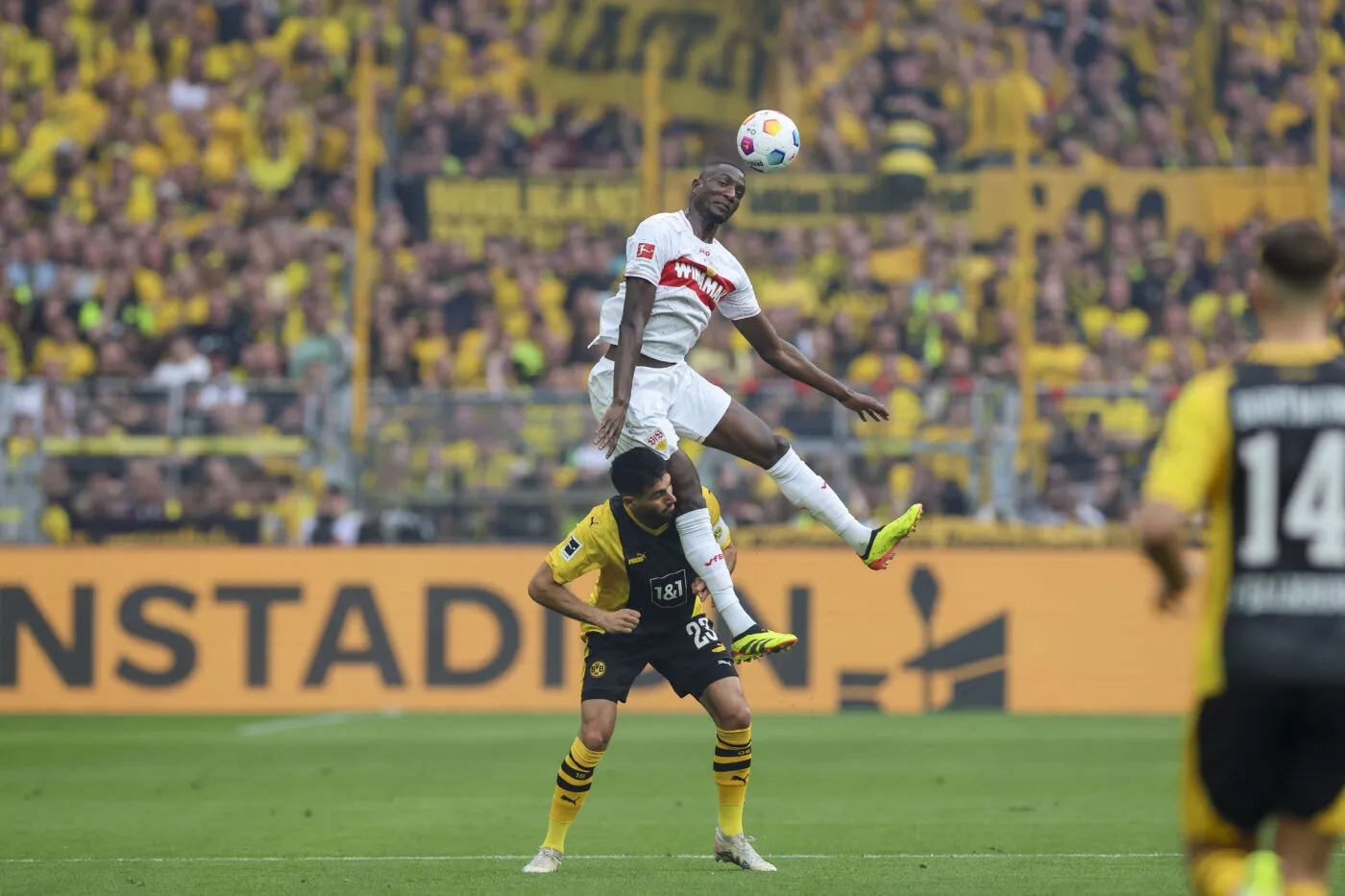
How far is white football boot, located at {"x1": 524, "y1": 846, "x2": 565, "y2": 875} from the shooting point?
9047mm

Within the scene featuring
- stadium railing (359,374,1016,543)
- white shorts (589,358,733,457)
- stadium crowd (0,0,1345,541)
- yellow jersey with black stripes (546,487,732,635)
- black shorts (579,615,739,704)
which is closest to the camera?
black shorts (579,615,739,704)

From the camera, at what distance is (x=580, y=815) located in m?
11.8

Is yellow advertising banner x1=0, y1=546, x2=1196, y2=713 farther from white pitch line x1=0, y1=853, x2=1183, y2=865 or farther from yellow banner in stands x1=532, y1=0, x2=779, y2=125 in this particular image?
white pitch line x1=0, y1=853, x2=1183, y2=865

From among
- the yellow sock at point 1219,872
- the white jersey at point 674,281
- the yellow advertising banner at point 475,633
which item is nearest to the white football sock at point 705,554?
the white jersey at point 674,281

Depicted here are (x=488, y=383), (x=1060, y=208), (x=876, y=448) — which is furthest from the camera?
(x=1060, y=208)

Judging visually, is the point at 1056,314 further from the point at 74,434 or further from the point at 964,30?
the point at 74,434

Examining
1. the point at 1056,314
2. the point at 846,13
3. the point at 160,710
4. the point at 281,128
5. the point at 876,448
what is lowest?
the point at 160,710

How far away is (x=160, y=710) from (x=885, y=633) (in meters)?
6.57

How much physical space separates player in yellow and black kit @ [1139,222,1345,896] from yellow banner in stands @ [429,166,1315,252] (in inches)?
676

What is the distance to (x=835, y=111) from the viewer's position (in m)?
23.8

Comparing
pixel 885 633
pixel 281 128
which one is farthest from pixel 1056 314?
pixel 281 128

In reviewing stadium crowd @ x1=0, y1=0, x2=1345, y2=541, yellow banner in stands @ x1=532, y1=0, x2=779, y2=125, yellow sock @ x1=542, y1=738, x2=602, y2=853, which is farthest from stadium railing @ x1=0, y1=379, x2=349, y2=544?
yellow sock @ x1=542, y1=738, x2=602, y2=853

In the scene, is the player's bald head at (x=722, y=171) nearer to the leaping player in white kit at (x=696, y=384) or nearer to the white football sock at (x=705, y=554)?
the leaping player in white kit at (x=696, y=384)

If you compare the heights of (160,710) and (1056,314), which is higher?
(1056,314)
